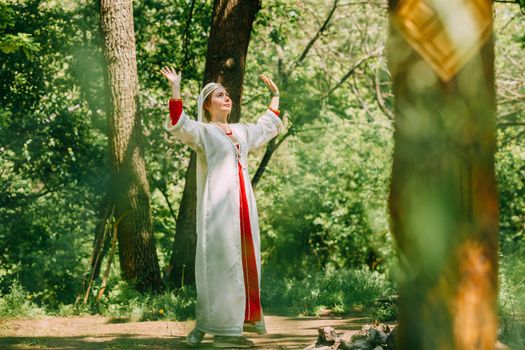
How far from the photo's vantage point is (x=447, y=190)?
7.79 feet

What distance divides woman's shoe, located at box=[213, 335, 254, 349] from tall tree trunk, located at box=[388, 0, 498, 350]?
14.2 ft

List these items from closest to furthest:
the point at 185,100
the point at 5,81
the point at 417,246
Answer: the point at 417,246 → the point at 5,81 → the point at 185,100

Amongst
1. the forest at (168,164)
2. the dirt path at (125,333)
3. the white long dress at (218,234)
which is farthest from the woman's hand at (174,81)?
the dirt path at (125,333)

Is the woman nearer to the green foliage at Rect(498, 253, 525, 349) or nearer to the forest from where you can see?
the forest

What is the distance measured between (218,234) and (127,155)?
3.70 meters

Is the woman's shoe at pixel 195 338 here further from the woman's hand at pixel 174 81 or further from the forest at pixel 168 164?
the woman's hand at pixel 174 81

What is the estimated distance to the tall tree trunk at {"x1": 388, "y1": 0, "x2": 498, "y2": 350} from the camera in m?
2.38

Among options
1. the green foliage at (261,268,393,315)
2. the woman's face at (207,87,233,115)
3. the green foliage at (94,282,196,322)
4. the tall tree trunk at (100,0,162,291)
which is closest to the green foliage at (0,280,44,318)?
the green foliage at (94,282,196,322)

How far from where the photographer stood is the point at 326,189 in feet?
51.9

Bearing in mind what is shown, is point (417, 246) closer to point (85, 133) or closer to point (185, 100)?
point (85, 133)

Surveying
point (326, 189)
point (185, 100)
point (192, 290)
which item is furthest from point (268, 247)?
point (192, 290)

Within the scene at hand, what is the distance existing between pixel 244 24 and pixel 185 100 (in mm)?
5294

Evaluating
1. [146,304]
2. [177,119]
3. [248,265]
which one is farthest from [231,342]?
[146,304]

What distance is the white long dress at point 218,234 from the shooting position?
264 inches
